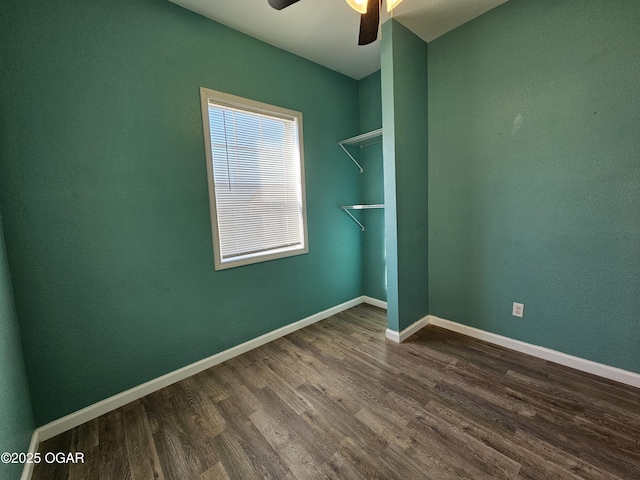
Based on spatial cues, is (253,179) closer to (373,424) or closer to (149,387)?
(149,387)

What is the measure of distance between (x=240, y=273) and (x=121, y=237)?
87 cm

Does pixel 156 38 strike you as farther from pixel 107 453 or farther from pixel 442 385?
pixel 442 385

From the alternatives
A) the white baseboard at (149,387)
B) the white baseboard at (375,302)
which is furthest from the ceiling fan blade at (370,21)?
the white baseboard at (375,302)

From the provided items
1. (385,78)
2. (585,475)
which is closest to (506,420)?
(585,475)

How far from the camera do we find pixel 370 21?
4.57ft

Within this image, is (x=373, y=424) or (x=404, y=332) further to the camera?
(x=404, y=332)

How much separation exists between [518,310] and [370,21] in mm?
2310

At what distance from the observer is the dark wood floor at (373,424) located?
49.1 inches

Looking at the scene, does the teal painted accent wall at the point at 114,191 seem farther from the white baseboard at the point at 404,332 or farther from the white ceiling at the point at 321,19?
the white baseboard at the point at 404,332

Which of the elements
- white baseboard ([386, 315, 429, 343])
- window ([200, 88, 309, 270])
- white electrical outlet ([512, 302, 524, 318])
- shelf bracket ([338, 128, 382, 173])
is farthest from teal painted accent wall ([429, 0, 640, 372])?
window ([200, 88, 309, 270])

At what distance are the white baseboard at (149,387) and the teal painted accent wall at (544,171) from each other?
1.75 metres

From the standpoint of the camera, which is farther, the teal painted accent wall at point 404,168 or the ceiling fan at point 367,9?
the teal painted accent wall at point 404,168

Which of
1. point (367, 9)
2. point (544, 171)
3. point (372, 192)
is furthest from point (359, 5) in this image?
point (372, 192)

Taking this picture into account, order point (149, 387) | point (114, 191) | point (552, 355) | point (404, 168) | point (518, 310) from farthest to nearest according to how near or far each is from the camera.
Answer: point (404, 168), point (518, 310), point (552, 355), point (149, 387), point (114, 191)
